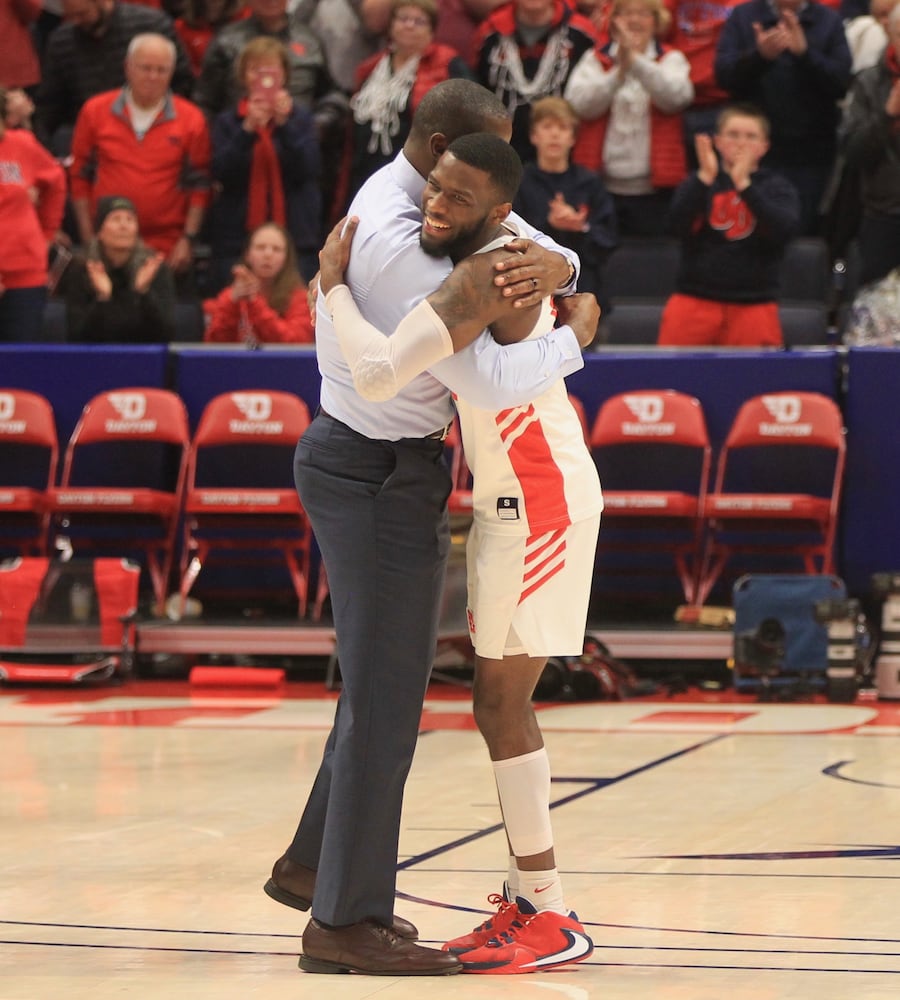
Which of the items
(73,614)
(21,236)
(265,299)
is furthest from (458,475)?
(21,236)

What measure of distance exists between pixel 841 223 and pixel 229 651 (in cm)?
483

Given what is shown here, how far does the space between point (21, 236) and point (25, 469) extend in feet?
4.46

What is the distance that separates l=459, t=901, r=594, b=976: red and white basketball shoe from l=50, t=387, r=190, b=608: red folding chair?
5.88 metres

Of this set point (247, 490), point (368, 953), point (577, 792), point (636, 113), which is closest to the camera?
point (368, 953)

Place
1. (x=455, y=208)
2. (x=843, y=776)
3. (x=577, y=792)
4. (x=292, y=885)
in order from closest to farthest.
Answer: (x=455, y=208)
(x=292, y=885)
(x=577, y=792)
(x=843, y=776)

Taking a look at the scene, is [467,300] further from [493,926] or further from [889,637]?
[889,637]

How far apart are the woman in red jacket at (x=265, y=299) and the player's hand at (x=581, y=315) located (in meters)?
6.13

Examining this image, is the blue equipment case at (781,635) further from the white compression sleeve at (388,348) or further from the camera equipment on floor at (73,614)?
the white compression sleeve at (388,348)

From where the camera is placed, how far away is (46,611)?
29.9ft

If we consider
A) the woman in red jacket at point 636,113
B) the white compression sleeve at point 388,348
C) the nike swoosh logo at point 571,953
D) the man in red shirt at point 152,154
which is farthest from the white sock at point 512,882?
the man in red shirt at point 152,154

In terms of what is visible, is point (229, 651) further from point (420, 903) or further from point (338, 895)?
point (338, 895)

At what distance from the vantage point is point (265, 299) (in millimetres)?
10312

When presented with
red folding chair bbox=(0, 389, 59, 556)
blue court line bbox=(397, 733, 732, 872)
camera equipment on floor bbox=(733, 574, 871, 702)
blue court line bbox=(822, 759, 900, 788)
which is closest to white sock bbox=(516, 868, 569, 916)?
blue court line bbox=(397, 733, 732, 872)

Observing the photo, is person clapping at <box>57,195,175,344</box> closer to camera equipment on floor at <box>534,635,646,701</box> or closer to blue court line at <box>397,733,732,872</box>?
camera equipment on floor at <box>534,635,646,701</box>
